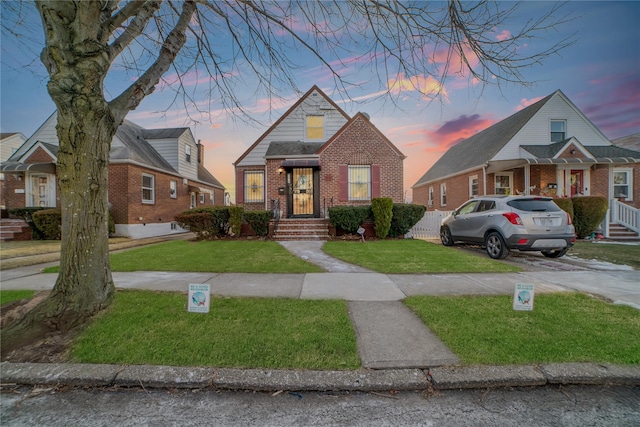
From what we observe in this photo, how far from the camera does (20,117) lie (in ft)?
22.2

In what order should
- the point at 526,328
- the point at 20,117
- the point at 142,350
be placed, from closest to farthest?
the point at 142,350, the point at 526,328, the point at 20,117

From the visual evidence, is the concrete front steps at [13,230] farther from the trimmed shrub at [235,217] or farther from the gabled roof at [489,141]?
the gabled roof at [489,141]

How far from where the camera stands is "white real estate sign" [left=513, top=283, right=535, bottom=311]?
334 cm

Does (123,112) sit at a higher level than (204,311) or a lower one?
higher

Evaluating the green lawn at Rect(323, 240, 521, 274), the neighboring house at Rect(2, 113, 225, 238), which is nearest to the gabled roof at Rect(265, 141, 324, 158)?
the green lawn at Rect(323, 240, 521, 274)

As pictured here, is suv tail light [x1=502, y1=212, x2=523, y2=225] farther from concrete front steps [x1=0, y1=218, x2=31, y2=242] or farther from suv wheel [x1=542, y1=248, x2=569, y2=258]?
concrete front steps [x1=0, y1=218, x2=31, y2=242]

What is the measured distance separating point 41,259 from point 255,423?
9.80 m

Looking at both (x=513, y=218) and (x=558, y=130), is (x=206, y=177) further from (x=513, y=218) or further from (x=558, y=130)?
(x=558, y=130)

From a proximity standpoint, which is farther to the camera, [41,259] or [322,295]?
[41,259]

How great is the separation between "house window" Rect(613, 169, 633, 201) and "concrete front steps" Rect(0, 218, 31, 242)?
30.9 m

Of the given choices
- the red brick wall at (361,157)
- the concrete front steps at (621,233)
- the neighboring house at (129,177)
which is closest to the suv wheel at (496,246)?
the red brick wall at (361,157)

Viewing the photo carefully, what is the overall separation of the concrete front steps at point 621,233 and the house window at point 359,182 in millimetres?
11347

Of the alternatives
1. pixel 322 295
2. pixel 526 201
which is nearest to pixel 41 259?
pixel 322 295

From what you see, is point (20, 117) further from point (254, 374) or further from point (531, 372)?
point (531, 372)
